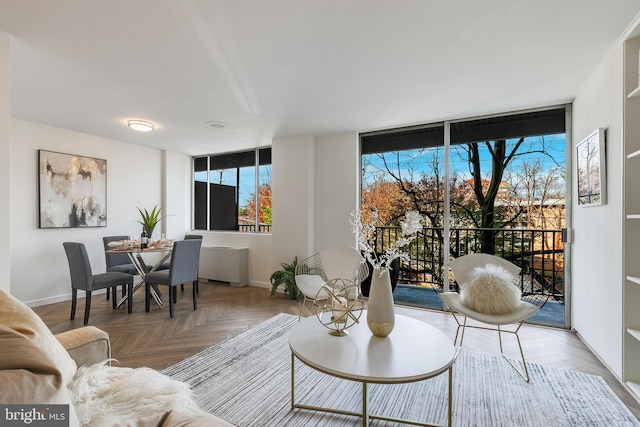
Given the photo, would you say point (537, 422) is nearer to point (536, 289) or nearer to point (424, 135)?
point (536, 289)

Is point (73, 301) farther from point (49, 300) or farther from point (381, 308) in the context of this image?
point (381, 308)

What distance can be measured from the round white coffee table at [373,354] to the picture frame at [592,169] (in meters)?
1.81

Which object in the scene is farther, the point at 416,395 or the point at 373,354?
the point at 416,395

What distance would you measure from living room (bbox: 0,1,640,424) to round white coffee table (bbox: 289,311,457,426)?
1.49 meters

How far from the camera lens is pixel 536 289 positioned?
162 inches

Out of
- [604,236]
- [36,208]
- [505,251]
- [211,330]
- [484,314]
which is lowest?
[211,330]

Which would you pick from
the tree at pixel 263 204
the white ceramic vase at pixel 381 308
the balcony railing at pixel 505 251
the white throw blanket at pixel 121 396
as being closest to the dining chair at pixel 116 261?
the tree at pixel 263 204

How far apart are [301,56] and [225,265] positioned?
3811mm

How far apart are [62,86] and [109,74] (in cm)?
64

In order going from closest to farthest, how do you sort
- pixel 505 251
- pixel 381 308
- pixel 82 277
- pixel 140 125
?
1. pixel 381 308
2. pixel 82 277
3. pixel 140 125
4. pixel 505 251

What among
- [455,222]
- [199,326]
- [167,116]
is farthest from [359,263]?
[167,116]

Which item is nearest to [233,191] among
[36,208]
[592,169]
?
[36,208]

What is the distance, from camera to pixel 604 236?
2338 millimetres

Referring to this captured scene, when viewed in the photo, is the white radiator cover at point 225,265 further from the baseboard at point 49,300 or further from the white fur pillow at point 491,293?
the white fur pillow at point 491,293
